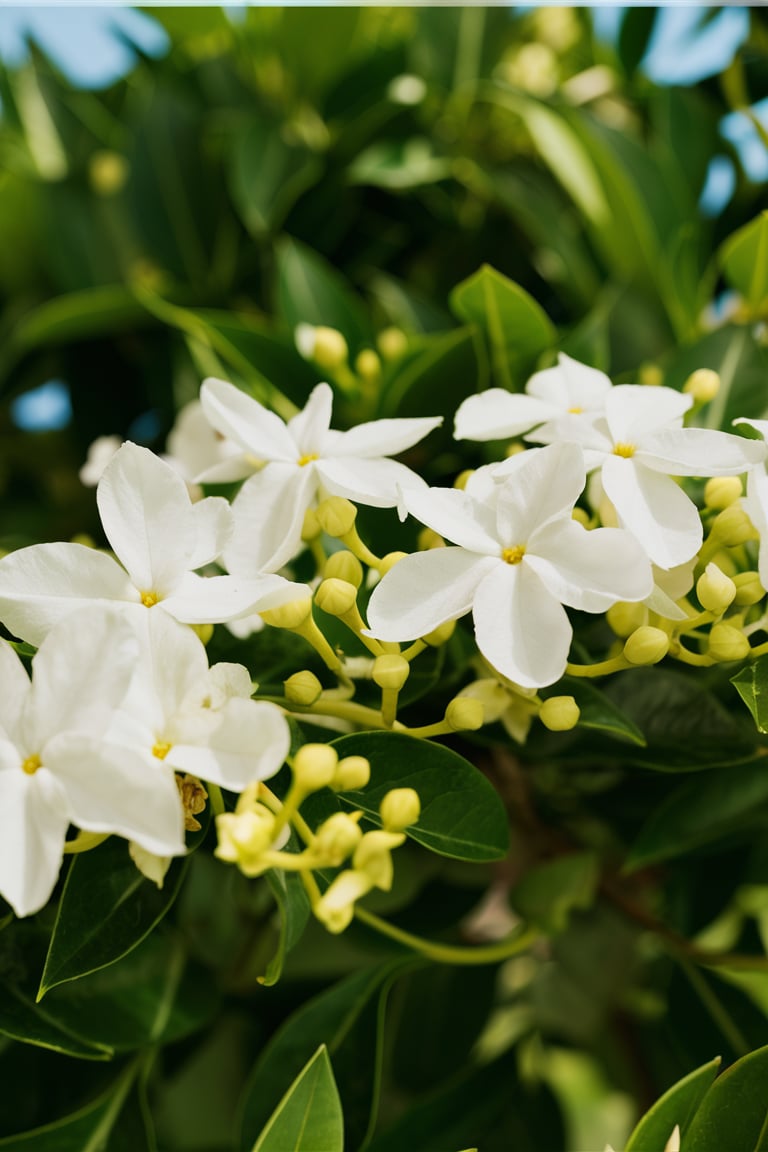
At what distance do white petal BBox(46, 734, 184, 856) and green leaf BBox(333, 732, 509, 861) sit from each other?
9 centimetres

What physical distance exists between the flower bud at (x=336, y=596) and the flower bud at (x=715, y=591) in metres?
0.14

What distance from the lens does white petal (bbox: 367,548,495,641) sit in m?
0.39

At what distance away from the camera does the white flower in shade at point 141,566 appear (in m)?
0.39

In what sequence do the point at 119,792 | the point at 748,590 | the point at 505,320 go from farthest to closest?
1. the point at 505,320
2. the point at 748,590
3. the point at 119,792

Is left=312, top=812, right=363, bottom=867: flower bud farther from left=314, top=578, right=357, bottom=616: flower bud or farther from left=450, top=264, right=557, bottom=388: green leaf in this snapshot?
left=450, top=264, right=557, bottom=388: green leaf

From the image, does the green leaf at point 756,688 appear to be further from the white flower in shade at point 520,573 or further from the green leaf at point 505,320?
the green leaf at point 505,320

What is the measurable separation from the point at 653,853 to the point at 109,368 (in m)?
0.67

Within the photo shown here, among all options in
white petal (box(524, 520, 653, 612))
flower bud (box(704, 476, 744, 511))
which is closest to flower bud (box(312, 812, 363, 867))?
white petal (box(524, 520, 653, 612))

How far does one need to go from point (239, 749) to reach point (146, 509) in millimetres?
118

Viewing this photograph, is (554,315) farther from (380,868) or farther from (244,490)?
(380,868)

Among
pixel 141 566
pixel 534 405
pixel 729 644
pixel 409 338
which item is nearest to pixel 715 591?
pixel 729 644

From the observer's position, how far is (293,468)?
465 millimetres

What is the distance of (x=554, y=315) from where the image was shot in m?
0.95

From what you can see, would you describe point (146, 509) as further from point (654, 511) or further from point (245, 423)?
point (654, 511)
